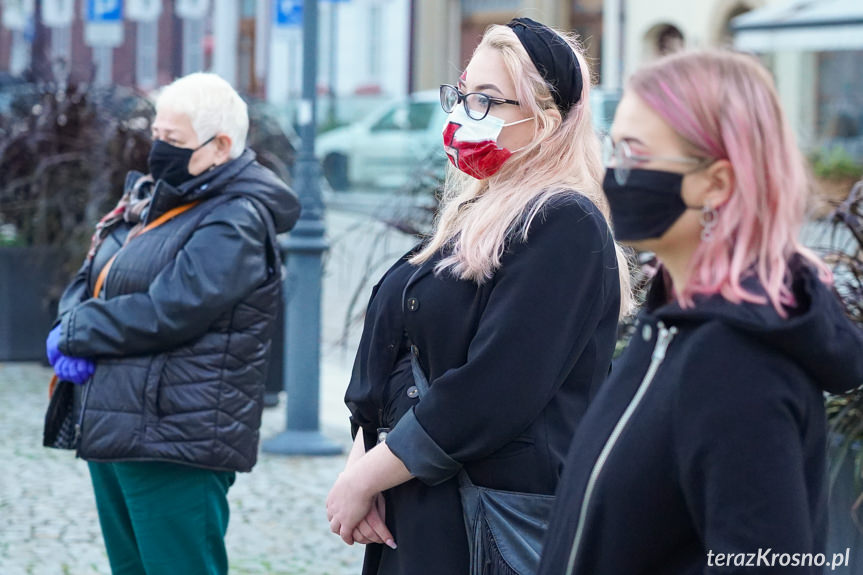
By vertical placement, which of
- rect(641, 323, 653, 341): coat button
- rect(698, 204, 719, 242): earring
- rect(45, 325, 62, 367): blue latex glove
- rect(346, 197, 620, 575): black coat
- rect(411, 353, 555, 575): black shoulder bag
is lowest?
rect(411, 353, 555, 575): black shoulder bag

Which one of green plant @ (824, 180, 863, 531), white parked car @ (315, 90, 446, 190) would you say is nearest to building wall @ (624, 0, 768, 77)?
white parked car @ (315, 90, 446, 190)

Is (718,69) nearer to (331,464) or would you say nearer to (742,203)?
(742,203)

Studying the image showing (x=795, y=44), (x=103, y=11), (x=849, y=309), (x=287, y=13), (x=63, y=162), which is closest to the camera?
(x=849, y=309)

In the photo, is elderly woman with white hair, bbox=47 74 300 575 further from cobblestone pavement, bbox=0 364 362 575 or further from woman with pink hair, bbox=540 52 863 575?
woman with pink hair, bbox=540 52 863 575

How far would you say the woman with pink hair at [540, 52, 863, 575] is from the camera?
5.32 feet

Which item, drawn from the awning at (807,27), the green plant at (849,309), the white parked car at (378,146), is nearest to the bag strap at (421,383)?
the green plant at (849,309)

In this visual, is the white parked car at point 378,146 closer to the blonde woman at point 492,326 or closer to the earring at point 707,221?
the blonde woman at point 492,326

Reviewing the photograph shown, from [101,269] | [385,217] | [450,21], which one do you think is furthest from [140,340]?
[450,21]

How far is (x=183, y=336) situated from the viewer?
138 inches

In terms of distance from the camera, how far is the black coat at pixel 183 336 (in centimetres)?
347

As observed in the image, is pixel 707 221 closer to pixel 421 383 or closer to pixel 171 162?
pixel 421 383

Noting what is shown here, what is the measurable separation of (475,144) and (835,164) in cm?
1619

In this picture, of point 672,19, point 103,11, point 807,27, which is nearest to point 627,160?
point 103,11

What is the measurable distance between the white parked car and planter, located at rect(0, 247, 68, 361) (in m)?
10.7
